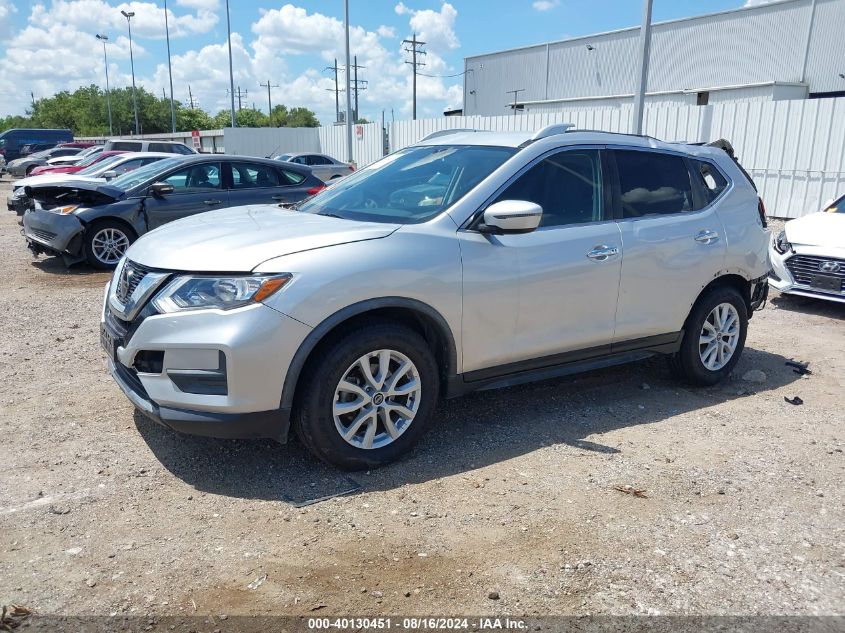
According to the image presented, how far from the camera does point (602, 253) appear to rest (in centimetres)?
452

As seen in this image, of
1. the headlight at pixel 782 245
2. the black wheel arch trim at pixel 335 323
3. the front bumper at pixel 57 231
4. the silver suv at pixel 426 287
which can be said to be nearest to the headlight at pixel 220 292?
the silver suv at pixel 426 287

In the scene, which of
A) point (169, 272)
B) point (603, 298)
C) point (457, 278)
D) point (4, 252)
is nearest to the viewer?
point (169, 272)

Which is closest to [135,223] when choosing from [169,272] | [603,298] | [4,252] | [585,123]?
[4,252]

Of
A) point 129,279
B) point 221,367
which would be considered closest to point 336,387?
point 221,367

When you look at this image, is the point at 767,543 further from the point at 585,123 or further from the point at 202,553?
the point at 585,123

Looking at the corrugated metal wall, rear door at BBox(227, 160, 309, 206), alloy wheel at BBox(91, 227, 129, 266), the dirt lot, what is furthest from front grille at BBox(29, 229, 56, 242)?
the corrugated metal wall

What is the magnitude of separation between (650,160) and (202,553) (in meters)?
3.87

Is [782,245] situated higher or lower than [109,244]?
higher

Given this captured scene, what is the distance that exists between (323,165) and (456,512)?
2318 centimetres

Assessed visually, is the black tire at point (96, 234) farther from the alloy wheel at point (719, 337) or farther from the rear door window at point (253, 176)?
the alloy wheel at point (719, 337)

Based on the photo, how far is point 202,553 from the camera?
10.1 feet

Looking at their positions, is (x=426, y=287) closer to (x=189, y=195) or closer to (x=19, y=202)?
(x=189, y=195)

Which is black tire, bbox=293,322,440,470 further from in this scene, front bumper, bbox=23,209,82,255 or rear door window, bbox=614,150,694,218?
front bumper, bbox=23,209,82,255

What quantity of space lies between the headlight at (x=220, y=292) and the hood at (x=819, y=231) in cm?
696
